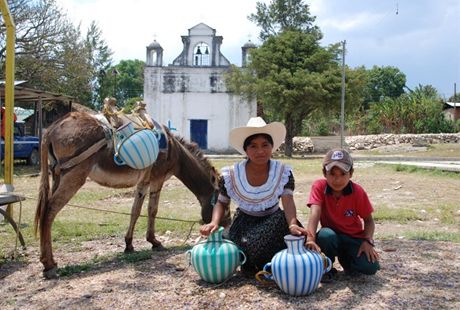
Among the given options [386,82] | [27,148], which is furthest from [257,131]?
[386,82]

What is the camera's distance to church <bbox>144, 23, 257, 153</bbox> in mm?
31203

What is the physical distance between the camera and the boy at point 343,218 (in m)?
3.76

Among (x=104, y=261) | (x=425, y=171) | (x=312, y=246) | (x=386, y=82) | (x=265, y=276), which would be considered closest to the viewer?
(x=312, y=246)

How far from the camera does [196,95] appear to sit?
31656 mm

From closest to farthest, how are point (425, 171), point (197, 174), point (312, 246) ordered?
1. point (312, 246)
2. point (197, 174)
3. point (425, 171)

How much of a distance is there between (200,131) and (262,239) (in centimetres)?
2860

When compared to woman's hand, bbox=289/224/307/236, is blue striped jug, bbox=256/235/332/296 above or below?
below

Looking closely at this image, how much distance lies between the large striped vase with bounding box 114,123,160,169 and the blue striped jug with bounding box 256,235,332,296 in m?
1.95

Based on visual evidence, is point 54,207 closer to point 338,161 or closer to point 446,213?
point 338,161

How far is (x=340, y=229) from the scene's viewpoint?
395cm

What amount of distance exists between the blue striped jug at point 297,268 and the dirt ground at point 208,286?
9 centimetres

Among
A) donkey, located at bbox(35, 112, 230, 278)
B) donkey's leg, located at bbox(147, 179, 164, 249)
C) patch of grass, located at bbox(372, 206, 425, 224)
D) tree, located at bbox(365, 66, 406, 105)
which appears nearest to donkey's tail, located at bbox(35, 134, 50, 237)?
donkey, located at bbox(35, 112, 230, 278)

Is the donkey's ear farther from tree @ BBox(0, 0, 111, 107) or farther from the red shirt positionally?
tree @ BBox(0, 0, 111, 107)

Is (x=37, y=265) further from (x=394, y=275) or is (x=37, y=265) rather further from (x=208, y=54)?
(x=208, y=54)
